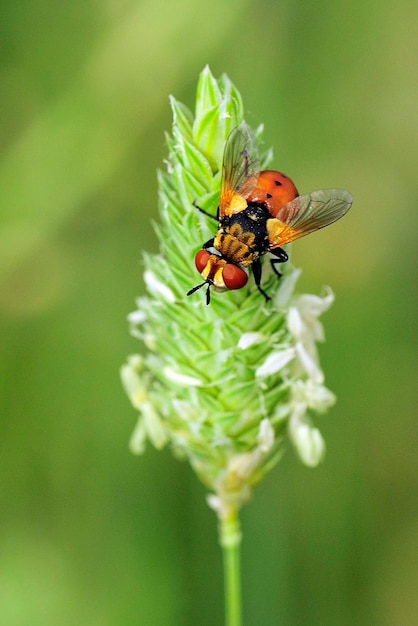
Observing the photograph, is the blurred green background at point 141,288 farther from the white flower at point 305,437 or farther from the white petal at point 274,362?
the white petal at point 274,362

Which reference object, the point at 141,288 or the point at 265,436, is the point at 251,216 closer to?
the point at 265,436

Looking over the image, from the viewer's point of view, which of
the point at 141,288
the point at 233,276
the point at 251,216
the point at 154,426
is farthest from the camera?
the point at 141,288

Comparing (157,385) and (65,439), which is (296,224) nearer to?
(157,385)

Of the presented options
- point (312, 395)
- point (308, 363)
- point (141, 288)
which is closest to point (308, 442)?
point (312, 395)

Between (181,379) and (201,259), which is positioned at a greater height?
(201,259)

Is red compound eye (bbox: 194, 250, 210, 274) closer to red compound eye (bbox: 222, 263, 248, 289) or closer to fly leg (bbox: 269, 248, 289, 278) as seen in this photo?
red compound eye (bbox: 222, 263, 248, 289)

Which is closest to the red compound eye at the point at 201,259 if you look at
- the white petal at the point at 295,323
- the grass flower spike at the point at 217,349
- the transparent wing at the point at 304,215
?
the grass flower spike at the point at 217,349

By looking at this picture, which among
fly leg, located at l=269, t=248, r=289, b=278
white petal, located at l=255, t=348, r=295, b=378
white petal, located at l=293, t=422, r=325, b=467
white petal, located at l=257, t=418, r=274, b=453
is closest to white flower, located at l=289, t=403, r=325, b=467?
white petal, located at l=293, t=422, r=325, b=467
